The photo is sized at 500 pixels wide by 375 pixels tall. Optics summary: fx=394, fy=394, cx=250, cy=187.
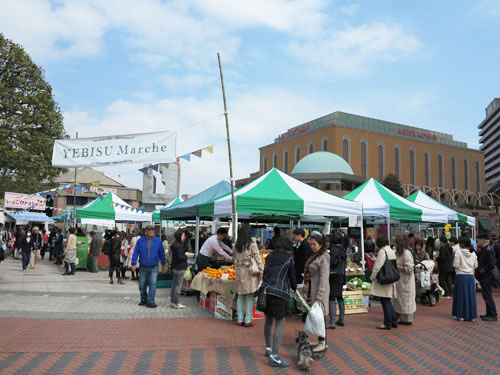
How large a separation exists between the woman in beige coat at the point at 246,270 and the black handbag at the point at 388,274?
2.10 meters

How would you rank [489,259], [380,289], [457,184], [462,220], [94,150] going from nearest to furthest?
[380,289]
[489,259]
[94,150]
[462,220]
[457,184]

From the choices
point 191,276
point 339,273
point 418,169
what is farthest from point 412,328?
point 418,169

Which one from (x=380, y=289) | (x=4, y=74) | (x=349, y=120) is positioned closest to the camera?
(x=380, y=289)

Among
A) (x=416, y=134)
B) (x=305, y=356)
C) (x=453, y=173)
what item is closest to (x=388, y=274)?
(x=305, y=356)

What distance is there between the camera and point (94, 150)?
860cm

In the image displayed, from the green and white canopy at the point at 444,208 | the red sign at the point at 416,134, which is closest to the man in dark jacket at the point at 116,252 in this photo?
the green and white canopy at the point at 444,208

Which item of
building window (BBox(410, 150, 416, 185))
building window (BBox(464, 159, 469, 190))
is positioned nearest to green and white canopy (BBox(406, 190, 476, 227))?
building window (BBox(410, 150, 416, 185))

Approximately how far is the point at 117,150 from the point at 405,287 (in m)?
6.47

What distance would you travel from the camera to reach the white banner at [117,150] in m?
8.45

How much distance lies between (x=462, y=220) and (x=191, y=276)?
32.2 feet

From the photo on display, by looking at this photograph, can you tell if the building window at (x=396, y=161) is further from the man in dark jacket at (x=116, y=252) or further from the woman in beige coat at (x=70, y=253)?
the man in dark jacket at (x=116, y=252)

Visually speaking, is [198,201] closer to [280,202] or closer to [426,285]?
[280,202]

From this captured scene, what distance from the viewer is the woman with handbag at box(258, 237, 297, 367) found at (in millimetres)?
4898

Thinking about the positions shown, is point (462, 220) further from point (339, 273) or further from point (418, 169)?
point (418, 169)
